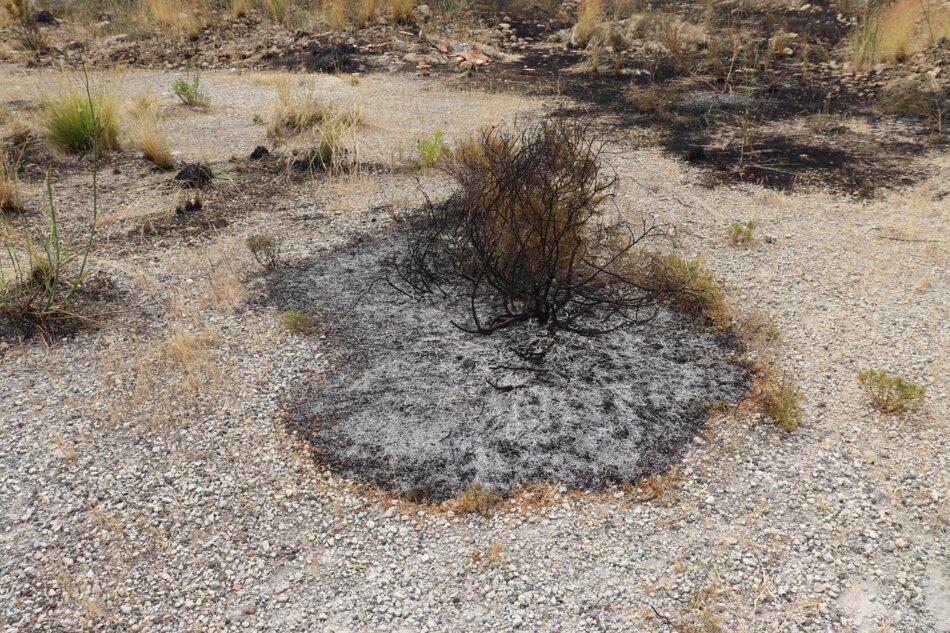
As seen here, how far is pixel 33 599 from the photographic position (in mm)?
2195

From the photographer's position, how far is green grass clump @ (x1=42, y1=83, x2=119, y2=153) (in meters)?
6.19

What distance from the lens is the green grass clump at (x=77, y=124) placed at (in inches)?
244

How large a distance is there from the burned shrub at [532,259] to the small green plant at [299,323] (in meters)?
0.61

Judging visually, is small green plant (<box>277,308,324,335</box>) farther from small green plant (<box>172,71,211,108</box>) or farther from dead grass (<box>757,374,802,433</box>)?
small green plant (<box>172,71,211,108</box>)

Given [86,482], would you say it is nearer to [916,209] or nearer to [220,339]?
[220,339]

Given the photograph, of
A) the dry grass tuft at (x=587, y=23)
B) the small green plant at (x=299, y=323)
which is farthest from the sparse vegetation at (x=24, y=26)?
the small green plant at (x=299, y=323)

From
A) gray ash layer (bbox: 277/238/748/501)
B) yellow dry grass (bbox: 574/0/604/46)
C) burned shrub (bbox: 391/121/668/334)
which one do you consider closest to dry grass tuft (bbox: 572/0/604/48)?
yellow dry grass (bbox: 574/0/604/46)

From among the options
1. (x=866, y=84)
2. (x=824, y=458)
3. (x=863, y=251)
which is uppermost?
(x=866, y=84)

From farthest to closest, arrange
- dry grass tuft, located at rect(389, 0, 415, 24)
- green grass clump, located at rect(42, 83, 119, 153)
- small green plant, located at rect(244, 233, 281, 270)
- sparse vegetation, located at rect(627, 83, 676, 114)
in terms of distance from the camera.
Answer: dry grass tuft, located at rect(389, 0, 415, 24) → sparse vegetation, located at rect(627, 83, 676, 114) → green grass clump, located at rect(42, 83, 119, 153) → small green plant, located at rect(244, 233, 281, 270)

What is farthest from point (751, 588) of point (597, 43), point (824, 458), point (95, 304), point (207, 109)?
point (597, 43)

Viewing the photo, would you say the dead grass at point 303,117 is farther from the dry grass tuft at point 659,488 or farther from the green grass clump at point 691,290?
the dry grass tuft at point 659,488

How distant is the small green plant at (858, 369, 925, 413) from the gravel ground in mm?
69

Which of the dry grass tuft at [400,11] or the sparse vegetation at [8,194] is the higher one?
the dry grass tuft at [400,11]

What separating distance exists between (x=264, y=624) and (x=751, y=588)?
65.2 inches
